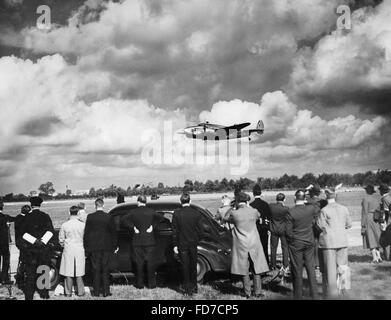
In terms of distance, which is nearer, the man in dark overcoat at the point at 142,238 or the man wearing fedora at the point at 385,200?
the man in dark overcoat at the point at 142,238

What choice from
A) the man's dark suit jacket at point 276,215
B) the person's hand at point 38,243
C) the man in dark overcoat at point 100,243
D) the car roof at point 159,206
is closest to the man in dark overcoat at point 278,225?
the man's dark suit jacket at point 276,215

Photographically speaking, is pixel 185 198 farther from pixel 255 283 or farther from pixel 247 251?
pixel 255 283

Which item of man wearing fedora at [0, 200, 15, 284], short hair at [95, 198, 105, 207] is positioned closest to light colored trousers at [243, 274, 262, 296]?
short hair at [95, 198, 105, 207]

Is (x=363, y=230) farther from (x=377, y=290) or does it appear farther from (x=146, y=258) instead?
(x=146, y=258)

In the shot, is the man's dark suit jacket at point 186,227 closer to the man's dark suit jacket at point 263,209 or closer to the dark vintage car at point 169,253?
the dark vintage car at point 169,253

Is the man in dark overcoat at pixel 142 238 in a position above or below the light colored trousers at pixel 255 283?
above

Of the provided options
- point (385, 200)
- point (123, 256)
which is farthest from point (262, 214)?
point (385, 200)

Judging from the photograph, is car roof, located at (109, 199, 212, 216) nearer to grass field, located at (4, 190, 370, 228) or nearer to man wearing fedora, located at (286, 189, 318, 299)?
man wearing fedora, located at (286, 189, 318, 299)
